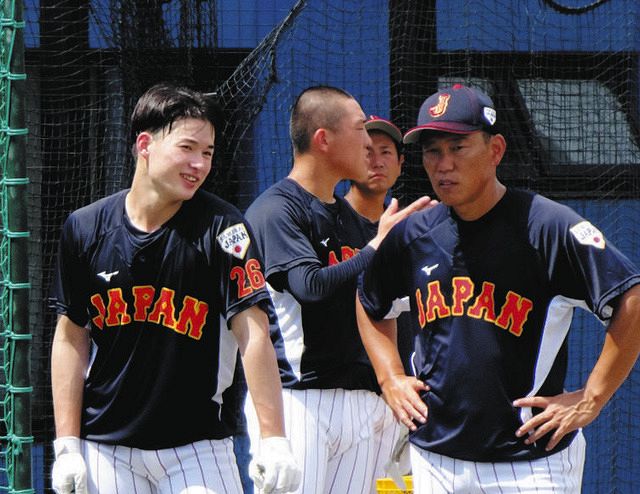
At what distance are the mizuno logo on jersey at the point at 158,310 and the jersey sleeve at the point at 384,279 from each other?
63cm

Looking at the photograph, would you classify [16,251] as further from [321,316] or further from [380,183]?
[380,183]

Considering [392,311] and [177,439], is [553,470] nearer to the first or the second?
[392,311]

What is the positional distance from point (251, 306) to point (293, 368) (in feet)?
3.23

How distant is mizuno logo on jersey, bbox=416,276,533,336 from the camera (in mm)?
3562

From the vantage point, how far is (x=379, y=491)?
4574mm

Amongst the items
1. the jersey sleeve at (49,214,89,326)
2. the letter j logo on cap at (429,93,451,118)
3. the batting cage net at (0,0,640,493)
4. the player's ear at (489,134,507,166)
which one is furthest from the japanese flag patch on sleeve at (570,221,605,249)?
the batting cage net at (0,0,640,493)

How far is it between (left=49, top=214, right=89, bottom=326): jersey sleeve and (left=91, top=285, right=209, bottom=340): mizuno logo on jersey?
0.11 meters

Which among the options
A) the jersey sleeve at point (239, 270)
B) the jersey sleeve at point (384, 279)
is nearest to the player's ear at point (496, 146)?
the jersey sleeve at point (384, 279)

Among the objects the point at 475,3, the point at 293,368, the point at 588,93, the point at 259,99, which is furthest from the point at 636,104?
the point at 293,368

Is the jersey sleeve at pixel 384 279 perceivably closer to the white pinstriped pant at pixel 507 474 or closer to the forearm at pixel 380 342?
the forearm at pixel 380 342

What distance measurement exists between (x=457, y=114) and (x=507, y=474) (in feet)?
3.58

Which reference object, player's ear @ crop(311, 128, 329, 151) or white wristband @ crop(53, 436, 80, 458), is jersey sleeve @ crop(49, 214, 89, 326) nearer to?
white wristband @ crop(53, 436, 80, 458)

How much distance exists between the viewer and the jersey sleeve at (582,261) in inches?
135

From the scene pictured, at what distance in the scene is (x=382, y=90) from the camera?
663 centimetres
